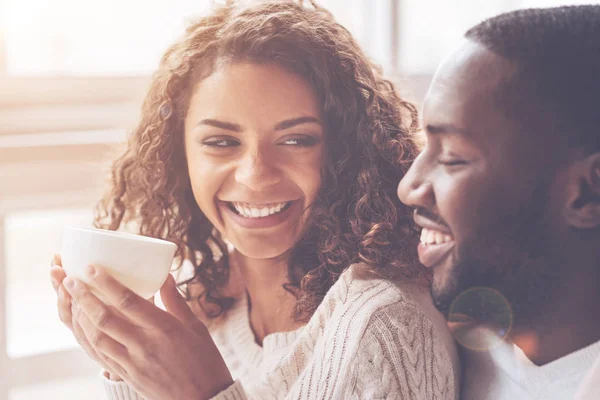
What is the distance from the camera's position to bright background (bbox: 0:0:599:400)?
55.3 inches

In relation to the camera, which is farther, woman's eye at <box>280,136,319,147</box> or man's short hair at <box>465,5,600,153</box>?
woman's eye at <box>280,136,319,147</box>

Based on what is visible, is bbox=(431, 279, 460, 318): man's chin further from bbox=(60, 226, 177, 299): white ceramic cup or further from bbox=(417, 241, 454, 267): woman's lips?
bbox=(60, 226, 177, 299): white ceramic cup

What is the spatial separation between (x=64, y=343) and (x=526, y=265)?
1.18 metres

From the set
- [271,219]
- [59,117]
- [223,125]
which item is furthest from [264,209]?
[59,117]

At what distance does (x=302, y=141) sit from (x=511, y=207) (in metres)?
0.37

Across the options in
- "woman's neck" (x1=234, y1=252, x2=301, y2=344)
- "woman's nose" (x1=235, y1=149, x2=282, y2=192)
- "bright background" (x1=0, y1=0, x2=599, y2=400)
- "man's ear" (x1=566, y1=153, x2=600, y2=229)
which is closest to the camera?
"man's ear" (x1=566, y1=153, x2=600, y2=229)

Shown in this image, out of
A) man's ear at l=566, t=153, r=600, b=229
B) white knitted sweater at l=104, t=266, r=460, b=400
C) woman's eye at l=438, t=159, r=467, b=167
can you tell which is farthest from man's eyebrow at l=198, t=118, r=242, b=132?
man's ear at l=566, t=153, r=600, b=229

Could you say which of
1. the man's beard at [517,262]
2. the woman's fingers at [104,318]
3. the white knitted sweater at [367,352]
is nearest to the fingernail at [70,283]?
the woman's fingers at [104,318]

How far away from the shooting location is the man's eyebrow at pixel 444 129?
0.55 meters

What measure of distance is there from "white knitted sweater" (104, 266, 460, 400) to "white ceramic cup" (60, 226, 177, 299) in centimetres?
16

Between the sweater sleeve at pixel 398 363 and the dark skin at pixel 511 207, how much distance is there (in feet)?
0.57

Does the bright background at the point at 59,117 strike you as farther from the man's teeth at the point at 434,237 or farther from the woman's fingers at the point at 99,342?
the man's teeth at the point at 434,237

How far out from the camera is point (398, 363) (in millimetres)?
742

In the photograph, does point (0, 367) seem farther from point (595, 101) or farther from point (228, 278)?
point (595, 101)
